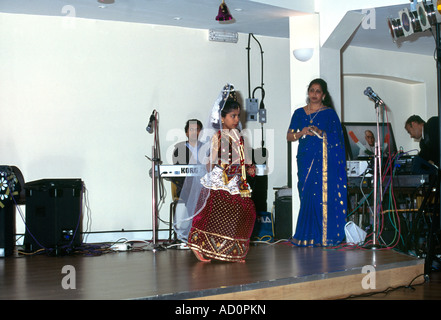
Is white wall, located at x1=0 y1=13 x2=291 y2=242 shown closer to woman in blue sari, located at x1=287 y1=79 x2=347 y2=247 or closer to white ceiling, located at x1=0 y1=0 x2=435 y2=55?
white ceiling, located at x1=0 y1=0 x2=435 y2=55

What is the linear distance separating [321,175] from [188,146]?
5.84 feet

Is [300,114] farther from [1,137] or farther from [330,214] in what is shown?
[1,137]

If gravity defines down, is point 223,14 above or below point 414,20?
above

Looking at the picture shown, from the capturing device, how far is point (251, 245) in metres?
6.59

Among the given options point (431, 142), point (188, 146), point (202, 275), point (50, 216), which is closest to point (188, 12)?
point (188, 146)

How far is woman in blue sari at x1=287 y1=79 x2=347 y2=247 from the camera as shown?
6.18m

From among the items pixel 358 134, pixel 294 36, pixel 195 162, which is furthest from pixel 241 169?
pixel 358 134

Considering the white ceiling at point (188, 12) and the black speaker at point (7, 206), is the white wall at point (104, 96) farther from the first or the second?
the black speaker at point (7, 206)

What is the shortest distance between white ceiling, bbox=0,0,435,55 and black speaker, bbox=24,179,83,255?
208 centimetres

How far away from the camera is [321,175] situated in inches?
244

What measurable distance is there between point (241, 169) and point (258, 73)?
332 centimetres

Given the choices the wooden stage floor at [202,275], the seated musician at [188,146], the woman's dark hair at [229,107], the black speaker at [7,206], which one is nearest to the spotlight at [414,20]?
the woman's dark hair at [229,107]
